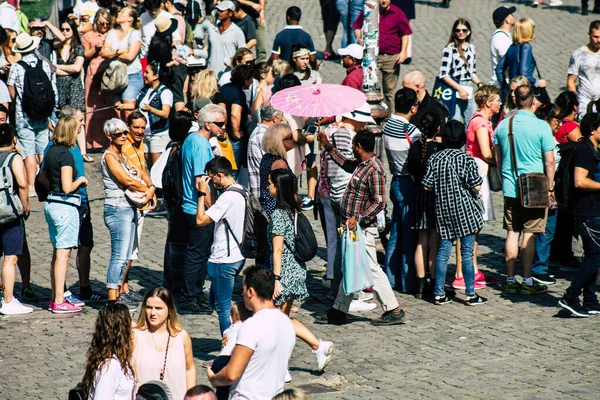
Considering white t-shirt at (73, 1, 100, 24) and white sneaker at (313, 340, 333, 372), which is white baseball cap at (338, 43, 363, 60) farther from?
white t-shirt at (73, 1, 100, 24)

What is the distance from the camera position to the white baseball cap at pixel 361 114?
397 inches

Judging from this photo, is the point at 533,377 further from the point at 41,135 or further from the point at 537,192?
the point at 41,135

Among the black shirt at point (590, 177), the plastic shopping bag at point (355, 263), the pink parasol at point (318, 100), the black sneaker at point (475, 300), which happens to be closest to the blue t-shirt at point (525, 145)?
the black shirt at point (590, 177)

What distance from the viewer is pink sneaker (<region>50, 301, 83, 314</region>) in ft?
32.7

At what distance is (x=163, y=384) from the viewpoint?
604 cm

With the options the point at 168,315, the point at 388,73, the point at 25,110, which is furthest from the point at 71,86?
the point at 168,315

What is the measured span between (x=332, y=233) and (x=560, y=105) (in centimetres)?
299

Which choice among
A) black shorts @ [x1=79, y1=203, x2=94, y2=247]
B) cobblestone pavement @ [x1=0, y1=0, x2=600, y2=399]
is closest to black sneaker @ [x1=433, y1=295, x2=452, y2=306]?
cobblestone pavement @ [x1=0, y1=0, x2=600, y2=399]

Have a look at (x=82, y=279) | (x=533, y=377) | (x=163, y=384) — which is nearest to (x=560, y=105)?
(x=533, y=377)

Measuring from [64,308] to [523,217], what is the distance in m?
4.71

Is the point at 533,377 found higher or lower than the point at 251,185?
lower

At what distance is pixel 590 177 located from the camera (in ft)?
31.4

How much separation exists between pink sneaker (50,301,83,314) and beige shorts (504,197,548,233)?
14.7 ft

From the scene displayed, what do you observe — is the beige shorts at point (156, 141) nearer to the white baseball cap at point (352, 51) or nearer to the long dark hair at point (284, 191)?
the white baseball cap at point (352, 51)
